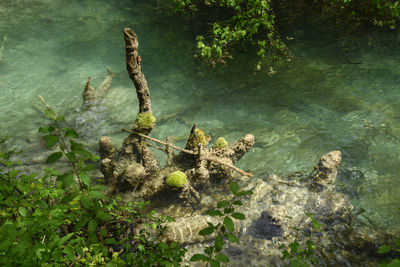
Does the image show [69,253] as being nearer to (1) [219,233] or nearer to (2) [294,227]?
(1) [219,233]

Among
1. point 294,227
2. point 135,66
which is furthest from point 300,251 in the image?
point 135,66

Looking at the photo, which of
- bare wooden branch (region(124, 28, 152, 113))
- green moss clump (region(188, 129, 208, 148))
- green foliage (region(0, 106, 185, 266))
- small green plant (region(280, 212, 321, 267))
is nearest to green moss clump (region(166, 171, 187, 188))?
green moss clump (region(188, 129, 208, 148))


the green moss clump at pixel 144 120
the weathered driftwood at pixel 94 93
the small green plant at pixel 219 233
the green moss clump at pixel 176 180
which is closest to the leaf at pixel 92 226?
the small green plant at pixel 219 233

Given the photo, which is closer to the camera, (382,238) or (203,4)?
(382,238)

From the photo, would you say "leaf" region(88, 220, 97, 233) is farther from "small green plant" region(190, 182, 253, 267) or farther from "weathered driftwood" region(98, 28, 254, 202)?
"weathered driftwood" region(98, 28, 254, 202)

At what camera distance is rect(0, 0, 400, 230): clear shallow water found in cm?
677

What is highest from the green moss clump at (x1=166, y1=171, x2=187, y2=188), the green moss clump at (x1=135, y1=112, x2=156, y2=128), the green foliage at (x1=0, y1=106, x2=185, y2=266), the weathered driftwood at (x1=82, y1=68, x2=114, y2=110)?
the green foliage at (x1=0, y1=106, x2=185, y2=266)

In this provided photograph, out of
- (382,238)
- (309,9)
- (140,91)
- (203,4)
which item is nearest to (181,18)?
(203,4)

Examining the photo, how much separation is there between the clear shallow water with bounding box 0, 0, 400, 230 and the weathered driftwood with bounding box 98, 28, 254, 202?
3.61 ft

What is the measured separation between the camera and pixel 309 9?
12227 mm

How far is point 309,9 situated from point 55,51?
9865 mm

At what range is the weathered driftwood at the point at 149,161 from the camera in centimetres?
530

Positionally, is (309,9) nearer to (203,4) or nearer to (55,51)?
(203,4)

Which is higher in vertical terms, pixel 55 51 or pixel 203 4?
pixel 203 4
